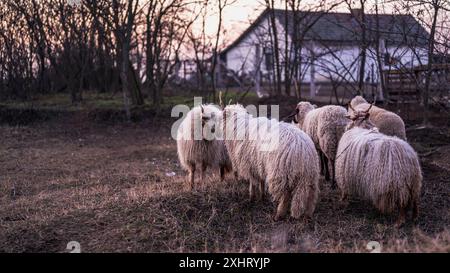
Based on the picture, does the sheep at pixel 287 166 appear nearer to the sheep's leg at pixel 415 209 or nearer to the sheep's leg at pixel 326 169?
the sheep's leg at pixel 415 209

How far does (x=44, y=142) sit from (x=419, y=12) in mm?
10223

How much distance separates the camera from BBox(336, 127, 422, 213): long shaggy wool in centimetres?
574

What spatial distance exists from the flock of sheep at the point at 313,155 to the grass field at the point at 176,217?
0.29 m

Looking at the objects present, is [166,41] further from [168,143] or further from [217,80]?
[217,80]

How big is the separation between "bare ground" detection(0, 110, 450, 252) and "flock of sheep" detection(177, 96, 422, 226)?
290 millimetres

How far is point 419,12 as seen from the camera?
8297 millimetres

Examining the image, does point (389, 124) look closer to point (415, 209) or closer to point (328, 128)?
point (328, 128)

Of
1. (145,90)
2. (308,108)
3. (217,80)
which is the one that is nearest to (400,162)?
(308,108)

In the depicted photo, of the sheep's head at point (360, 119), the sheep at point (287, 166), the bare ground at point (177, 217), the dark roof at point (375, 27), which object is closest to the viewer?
the bare ground at point (177, 217)

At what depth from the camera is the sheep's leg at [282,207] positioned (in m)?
5.98

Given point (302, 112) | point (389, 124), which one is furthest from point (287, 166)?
point (302, 112)

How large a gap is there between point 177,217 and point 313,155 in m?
1.80

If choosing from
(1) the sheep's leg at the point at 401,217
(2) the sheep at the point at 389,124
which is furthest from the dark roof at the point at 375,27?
(1) the sheep's leg at the point at 401,217
